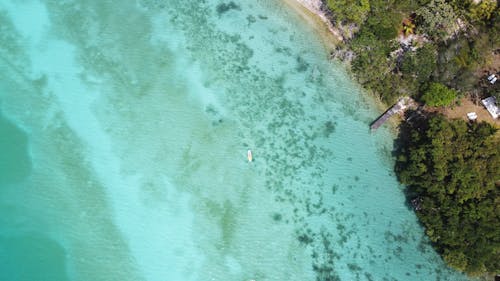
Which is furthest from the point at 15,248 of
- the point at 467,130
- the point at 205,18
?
the point at 467,130

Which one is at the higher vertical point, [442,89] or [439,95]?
[442,89]

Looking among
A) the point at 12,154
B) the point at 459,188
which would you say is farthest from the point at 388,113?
the point at 12,154

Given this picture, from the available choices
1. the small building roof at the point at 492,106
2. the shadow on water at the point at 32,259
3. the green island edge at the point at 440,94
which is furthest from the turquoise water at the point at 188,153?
the small building roof at the point at 492,106

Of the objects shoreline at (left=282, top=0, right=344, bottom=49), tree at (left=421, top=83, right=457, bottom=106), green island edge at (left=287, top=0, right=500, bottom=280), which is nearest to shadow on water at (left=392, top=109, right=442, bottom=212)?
green island edge at (left=287, top=0, right=500, bottom=280)

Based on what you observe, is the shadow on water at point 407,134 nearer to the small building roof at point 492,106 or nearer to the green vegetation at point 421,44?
the green vegetation at point 421,44

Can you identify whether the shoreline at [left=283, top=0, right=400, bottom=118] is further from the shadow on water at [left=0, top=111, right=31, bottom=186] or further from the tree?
the shadow on water at [left=0, top=111, right=31, bottom=186]

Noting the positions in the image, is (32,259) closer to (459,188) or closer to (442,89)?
(459,188)

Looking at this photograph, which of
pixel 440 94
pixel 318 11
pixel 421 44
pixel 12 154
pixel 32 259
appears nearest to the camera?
pixel 32 259
